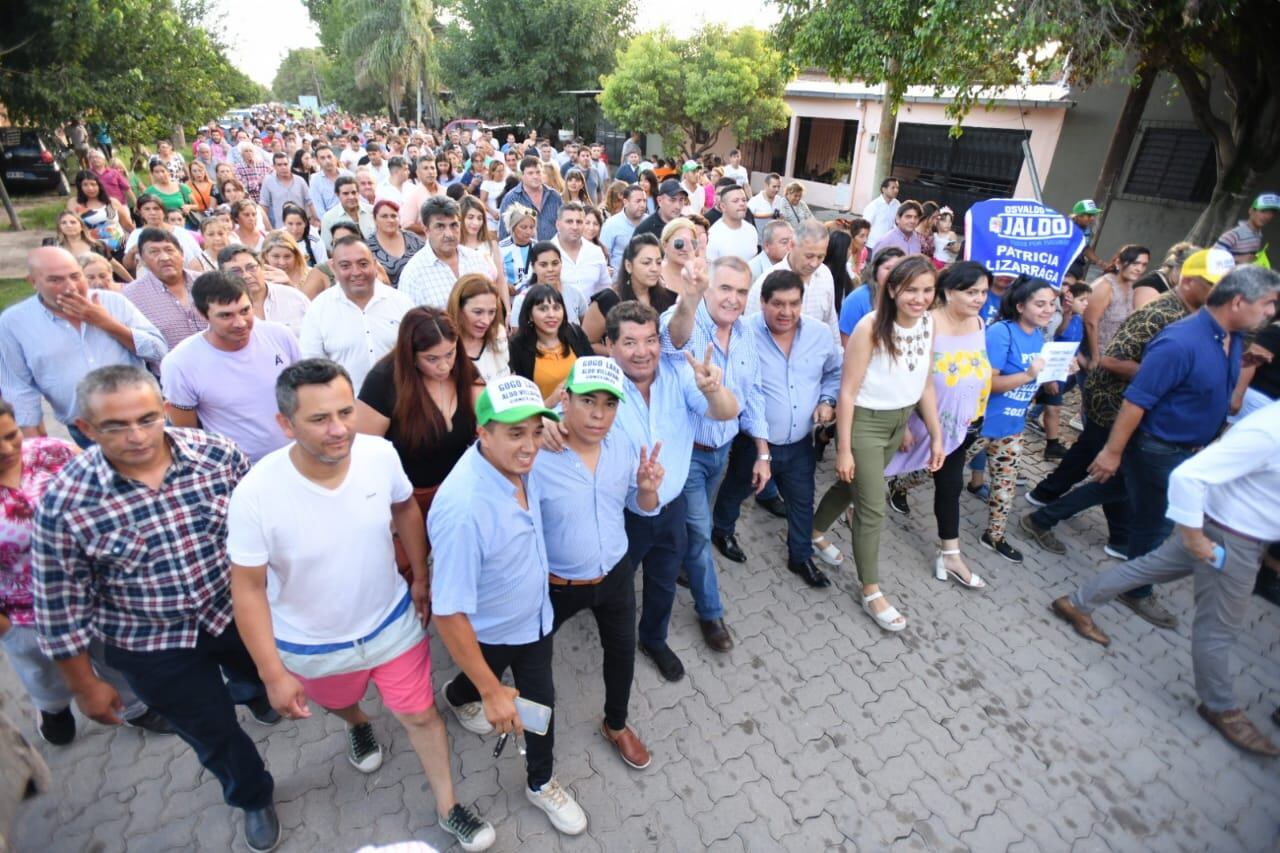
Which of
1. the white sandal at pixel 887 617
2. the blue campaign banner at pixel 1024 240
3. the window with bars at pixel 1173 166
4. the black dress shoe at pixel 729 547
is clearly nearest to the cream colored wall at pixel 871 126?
the window with bars at pixel 1173 166

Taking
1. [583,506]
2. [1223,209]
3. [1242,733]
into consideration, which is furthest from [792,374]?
[1223,209]

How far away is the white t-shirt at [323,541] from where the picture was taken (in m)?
2.02

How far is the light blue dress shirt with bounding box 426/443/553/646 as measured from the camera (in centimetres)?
204

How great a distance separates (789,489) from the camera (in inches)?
156

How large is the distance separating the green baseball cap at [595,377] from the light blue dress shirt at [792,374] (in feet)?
5.21

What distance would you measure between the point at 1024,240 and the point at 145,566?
5578 millimetres

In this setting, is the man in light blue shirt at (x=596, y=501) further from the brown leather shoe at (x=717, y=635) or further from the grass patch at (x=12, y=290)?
the grass patch at (x=12, y=290)

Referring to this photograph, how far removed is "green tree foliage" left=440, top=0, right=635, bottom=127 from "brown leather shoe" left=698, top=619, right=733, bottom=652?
2670 cm

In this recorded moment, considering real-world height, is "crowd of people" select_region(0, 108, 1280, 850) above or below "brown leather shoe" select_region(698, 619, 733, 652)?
above

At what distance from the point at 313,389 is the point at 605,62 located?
92.4 feet

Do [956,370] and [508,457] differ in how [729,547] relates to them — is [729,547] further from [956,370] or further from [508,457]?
[508,457]

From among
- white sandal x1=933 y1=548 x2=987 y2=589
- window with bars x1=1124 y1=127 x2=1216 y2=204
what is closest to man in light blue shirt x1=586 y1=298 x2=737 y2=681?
white sandal x1=933 y1=548 x2=987 y2=589

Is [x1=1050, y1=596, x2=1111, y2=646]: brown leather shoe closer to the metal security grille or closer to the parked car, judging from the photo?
the metal security grille

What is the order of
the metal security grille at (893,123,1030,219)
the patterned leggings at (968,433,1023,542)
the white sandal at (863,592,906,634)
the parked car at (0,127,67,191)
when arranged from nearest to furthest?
the white sandal at (863,592,906,634) → the patterned leggings at (968,433,1023,542) → the metal security grille at (893,123,1030,219) → the parked car at (0,127,67,191)
